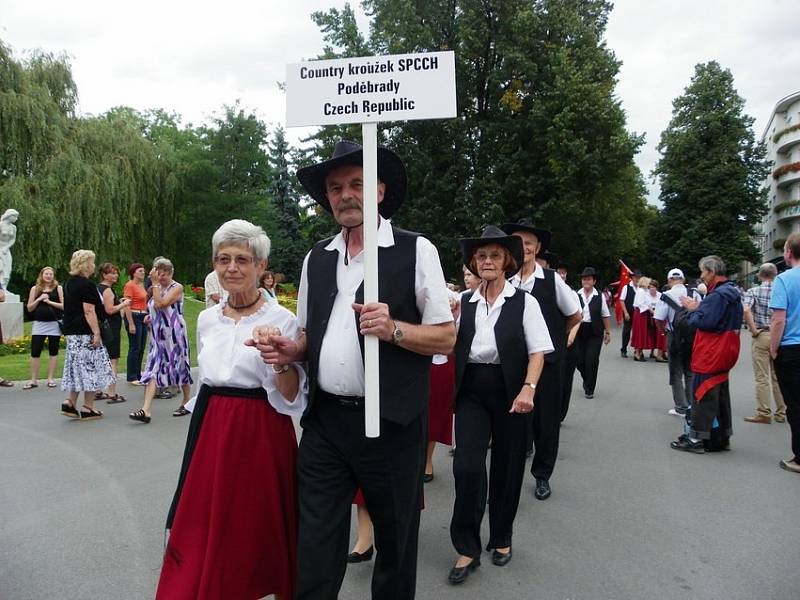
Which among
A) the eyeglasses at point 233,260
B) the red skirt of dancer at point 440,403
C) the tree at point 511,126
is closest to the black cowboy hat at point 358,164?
the eyeglasses at point 233,260

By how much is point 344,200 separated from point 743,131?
4361 centimetres

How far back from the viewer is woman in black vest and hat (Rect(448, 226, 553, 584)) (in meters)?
3.68

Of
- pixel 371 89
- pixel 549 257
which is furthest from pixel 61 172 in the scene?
pixel 371 89

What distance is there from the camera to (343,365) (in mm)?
2541

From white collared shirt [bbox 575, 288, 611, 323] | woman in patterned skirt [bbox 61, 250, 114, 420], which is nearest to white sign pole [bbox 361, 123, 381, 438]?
woman in patterned skirt [bbox 61, 250, 114, 420]

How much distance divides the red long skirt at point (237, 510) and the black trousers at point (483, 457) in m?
1.17

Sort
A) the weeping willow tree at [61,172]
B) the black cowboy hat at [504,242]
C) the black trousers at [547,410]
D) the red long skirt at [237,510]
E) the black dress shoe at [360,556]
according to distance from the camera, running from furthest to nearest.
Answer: the weeping willow tree at [61,172] < the black trousers at [547,410] < the black cowboy hat at [504,242] < the black dress shoe at [360,556] < the red long skirt at [237,510]

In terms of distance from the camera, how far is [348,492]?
8.67ft

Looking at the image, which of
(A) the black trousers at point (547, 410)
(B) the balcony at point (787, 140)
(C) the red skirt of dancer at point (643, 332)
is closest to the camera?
(A) the black trousers at point (547, 410)

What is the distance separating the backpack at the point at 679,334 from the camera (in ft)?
24.8

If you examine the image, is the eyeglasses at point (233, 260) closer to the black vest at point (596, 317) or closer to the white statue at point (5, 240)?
the black vest at point (596, 317)

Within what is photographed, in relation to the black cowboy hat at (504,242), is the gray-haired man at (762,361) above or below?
below

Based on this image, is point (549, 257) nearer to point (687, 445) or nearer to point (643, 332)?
point (687, 445)

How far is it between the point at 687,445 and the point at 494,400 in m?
3.82
